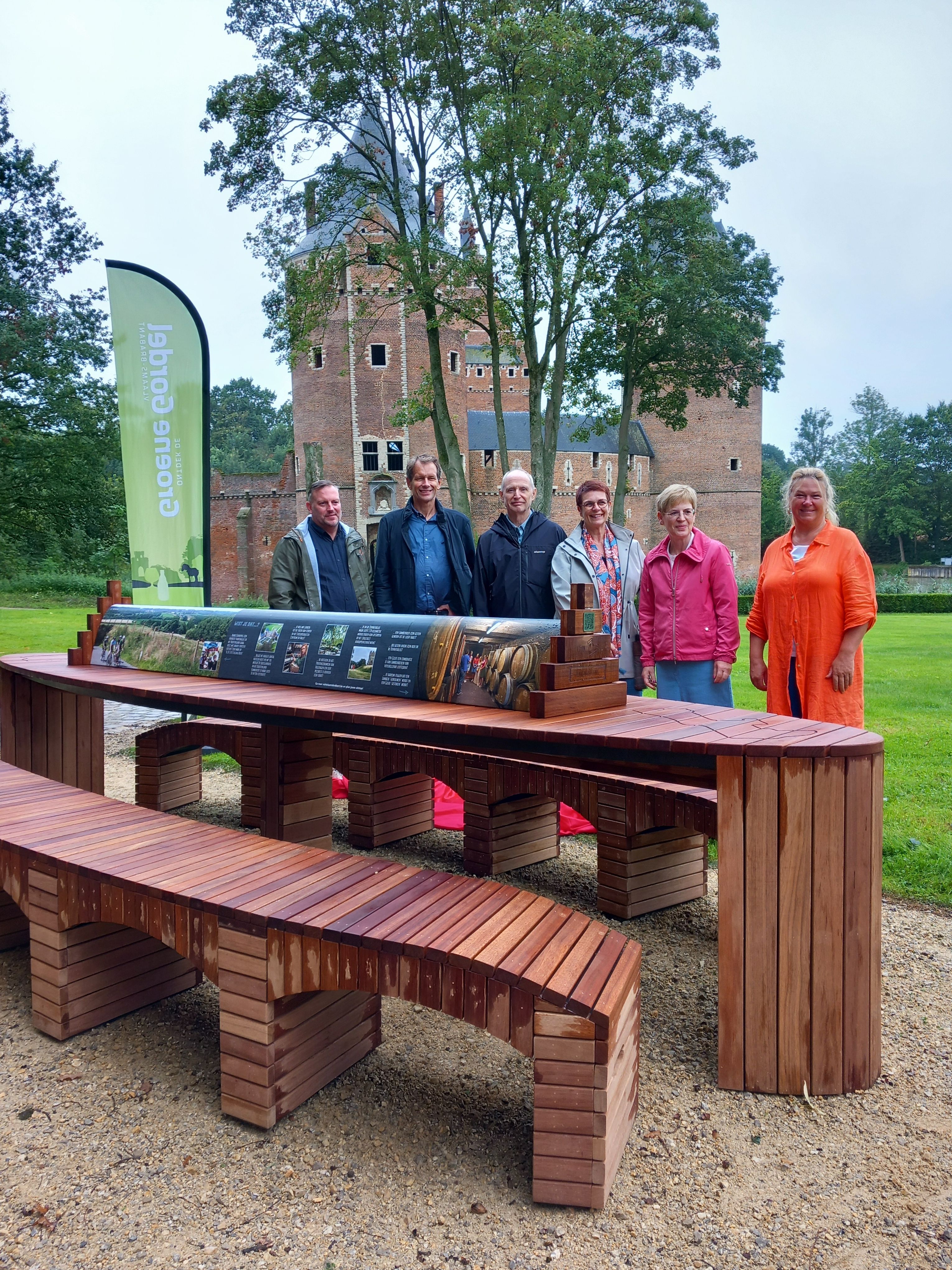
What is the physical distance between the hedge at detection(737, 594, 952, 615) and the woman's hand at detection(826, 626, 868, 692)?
102 feet

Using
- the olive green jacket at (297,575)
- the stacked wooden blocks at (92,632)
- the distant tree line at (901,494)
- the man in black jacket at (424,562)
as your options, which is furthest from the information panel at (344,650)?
the distant tree line at (901,494)

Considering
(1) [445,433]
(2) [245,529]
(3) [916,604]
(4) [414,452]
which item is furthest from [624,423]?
(2) [245,529]

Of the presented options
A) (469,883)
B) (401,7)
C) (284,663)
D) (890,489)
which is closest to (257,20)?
(401,7)

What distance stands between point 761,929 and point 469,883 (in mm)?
941

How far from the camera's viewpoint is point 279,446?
81438 millimetres

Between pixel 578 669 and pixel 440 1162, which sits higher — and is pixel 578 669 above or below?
above

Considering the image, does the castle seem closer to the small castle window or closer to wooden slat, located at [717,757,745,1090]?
the small castle window

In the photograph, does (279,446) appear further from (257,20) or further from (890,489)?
(257,20)

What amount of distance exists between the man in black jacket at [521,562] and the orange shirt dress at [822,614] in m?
1.14

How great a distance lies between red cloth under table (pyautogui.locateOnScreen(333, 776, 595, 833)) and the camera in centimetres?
612

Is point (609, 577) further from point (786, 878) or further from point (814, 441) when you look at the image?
point (814, 441)

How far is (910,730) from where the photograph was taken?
877cm

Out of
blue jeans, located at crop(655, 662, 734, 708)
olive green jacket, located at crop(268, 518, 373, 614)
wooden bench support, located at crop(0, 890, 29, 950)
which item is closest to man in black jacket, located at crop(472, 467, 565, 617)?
blue jeans, located at crop(655, 662, 734, 708)

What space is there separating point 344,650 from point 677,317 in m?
21.6
